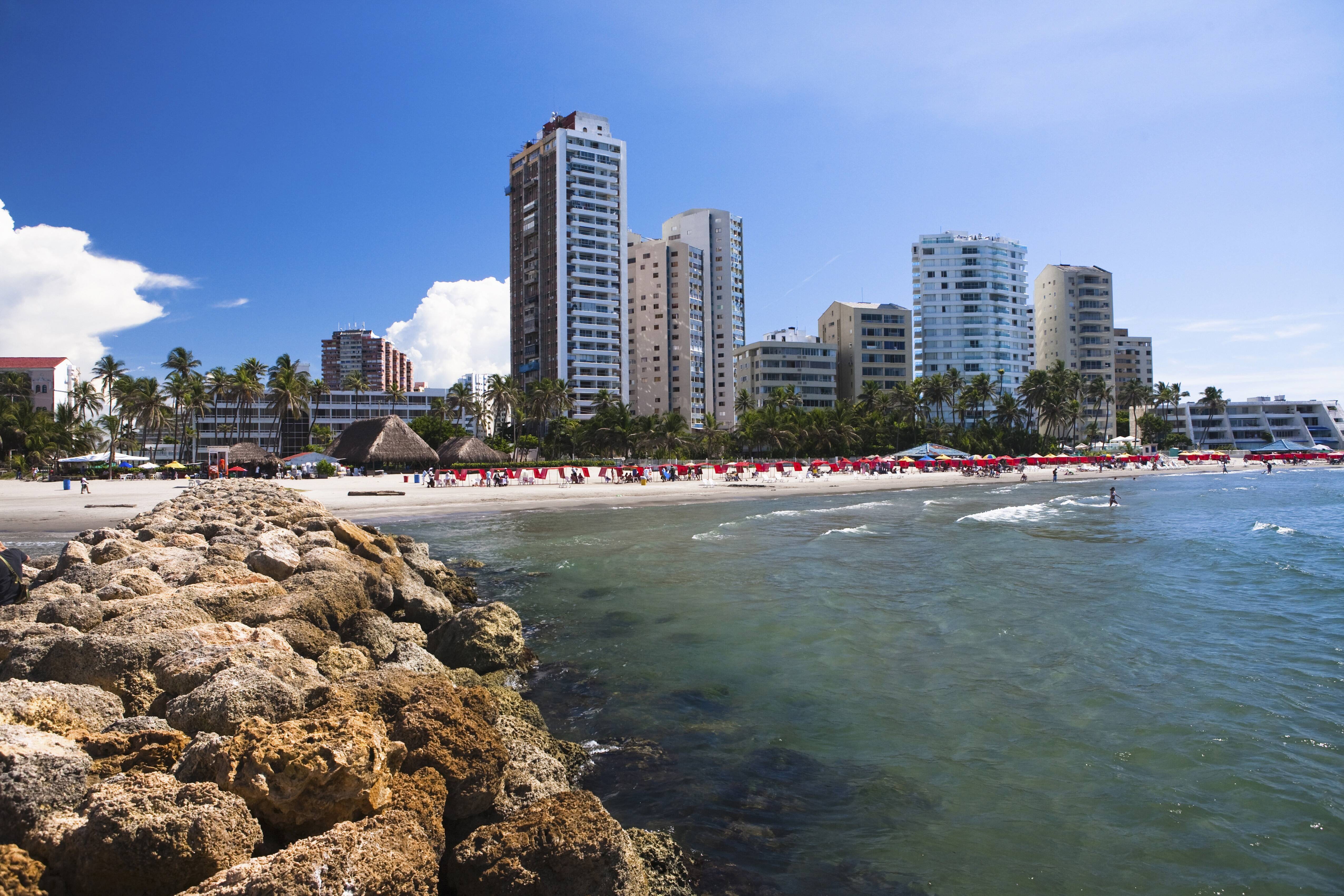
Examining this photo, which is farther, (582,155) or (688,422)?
(688,422)

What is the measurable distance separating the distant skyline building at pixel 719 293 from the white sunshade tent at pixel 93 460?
264 feet

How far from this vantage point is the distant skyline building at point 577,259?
105 meters

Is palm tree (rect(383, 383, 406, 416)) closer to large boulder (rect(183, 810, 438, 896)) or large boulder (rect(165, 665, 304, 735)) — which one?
large boulder (rect(165, 665, 304, 735))

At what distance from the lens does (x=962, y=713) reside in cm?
893

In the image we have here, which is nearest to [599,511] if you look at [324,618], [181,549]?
[181,549]

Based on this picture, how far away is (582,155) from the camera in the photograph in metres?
106

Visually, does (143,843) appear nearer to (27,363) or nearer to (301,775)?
(301,775)

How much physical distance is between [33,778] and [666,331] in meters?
119

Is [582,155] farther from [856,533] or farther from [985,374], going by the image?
[856,533]

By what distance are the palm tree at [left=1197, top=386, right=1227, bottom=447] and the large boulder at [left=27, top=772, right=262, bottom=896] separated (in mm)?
150137

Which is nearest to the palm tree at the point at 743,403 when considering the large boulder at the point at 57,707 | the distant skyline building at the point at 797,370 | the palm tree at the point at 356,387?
the distant skyline building at the point at 797,370

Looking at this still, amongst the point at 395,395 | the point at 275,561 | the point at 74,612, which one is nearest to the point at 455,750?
the point at 74,612

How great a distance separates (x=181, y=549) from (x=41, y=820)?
9.73 meters

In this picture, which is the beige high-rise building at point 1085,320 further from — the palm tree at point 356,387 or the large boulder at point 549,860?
the large boulder at point 549,860
